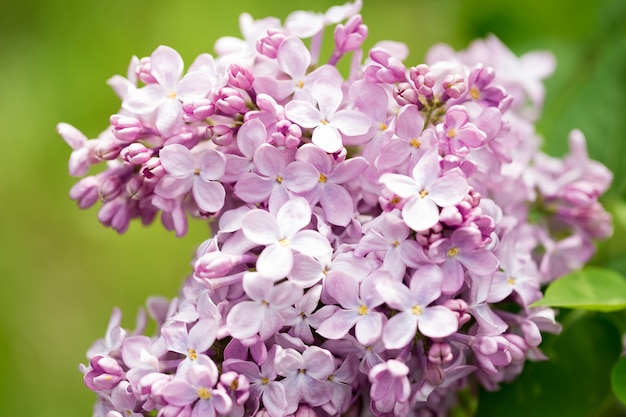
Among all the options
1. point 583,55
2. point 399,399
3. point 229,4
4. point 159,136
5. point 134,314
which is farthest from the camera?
point 229,4

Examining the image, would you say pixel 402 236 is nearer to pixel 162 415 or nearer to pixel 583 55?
pixel 162 415

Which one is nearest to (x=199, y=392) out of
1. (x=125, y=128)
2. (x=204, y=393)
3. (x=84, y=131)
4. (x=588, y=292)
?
(x=204, y=393)

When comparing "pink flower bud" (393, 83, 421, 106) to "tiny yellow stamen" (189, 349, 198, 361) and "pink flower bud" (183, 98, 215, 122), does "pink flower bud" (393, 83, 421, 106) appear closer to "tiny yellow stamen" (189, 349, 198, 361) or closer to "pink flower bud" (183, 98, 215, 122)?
"pink flower bud" (183, 98, 215, 122)

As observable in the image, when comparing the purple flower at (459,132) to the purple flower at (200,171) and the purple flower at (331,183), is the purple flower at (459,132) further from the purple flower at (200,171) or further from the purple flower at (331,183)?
the purple flower at (200,171)

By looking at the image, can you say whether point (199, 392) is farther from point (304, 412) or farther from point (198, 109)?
point (198, 109)

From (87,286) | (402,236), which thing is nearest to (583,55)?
(402,236)
